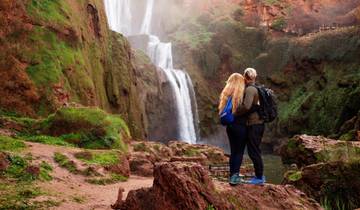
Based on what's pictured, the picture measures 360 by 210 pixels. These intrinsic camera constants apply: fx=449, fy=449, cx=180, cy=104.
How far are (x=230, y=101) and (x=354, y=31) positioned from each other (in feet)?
133

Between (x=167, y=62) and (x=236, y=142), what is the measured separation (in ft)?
148

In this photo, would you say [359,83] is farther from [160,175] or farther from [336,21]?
[160,175]

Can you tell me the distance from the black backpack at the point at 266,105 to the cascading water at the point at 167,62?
3657 centimetres

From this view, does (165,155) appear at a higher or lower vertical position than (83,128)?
lower

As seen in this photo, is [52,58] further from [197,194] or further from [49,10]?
[197,194]

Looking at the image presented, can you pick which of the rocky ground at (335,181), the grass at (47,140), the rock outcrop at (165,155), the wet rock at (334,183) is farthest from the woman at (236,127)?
the grass at (47,140)

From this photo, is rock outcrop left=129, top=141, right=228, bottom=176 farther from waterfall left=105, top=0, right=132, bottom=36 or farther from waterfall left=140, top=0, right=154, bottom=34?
waterfall left=140, top=0, right=154, bottom=34

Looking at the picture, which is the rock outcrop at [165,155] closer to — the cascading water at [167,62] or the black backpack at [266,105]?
the black backpack at [266,105]

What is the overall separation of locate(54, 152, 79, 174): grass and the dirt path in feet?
0.62

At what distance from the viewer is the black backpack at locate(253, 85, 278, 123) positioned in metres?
8.23

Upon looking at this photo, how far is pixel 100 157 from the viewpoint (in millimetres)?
16000

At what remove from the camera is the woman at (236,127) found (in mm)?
8227

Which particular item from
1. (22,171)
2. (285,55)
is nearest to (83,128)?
(22,171)

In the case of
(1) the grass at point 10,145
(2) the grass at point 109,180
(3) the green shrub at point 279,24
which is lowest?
(2) the grass at point 109,180
